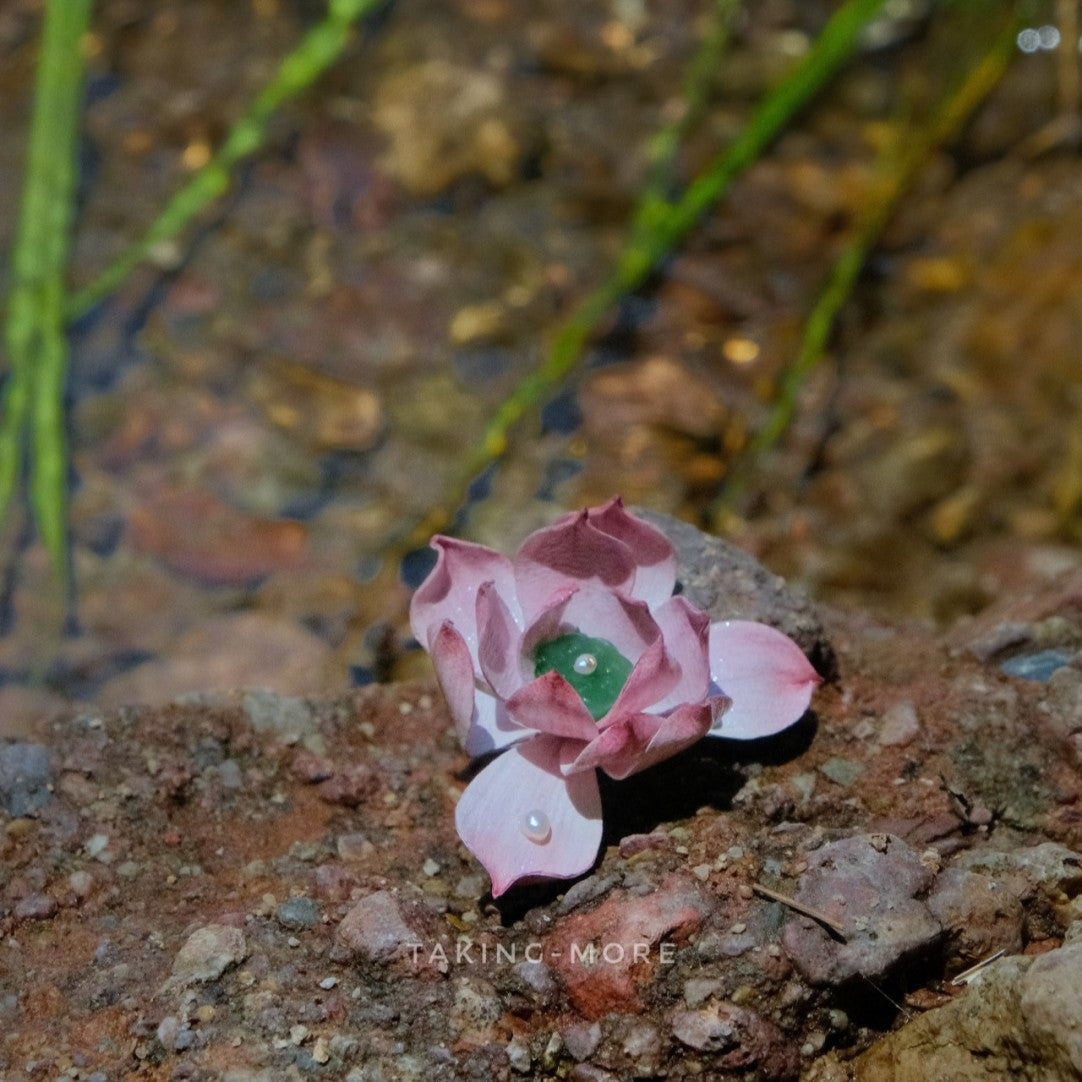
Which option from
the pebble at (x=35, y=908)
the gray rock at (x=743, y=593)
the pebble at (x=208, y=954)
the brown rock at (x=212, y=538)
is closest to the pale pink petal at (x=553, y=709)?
the gray rock at (x=743, y=593)

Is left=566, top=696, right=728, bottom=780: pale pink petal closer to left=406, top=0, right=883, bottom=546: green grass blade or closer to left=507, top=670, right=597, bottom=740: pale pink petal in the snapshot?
left=507, top=670, right=597, bottom=740: pale pink petal

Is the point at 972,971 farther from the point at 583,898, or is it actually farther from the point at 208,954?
the point at 208,954

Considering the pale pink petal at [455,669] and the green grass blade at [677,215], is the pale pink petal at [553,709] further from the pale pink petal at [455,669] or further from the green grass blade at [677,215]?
the green grass blade at [677,215]

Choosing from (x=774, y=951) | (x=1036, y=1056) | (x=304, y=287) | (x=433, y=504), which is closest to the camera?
(x=1036, y=1056)

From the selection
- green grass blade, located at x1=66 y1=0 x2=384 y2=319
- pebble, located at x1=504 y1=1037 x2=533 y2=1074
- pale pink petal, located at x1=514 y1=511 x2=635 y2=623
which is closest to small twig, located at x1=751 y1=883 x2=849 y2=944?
pebble, located at x1=504 y1=1037 x2=533 y2=1074

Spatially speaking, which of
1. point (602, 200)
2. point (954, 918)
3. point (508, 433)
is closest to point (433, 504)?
point (508, 433)

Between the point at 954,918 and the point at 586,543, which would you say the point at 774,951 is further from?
the point at 586,543
